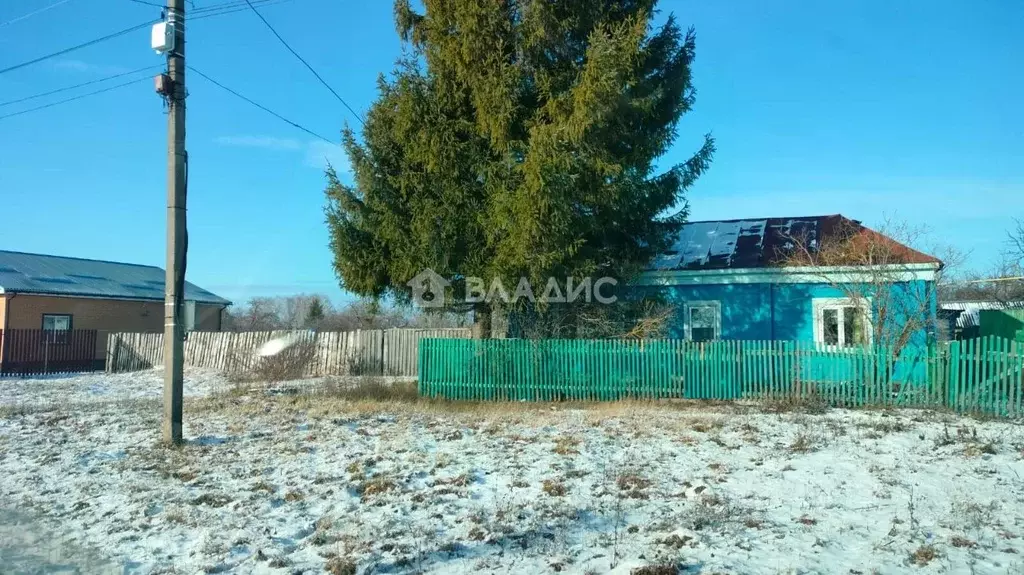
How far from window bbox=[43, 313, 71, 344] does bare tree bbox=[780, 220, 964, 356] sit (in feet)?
82.5

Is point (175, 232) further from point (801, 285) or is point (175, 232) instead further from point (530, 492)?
point (801, 285)

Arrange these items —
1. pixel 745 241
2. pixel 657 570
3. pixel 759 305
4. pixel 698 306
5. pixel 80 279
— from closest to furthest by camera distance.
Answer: pixel 657 570
pixel 759 305
pixel 698 306
pixel 745 241
pixel 80 279

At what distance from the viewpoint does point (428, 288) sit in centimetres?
1555

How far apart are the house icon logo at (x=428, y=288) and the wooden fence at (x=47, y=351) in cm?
1722

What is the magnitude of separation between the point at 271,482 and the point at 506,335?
30.9 feet

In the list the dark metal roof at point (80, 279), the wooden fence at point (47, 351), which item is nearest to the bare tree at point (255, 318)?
the dark metal roof at point (80, 279)

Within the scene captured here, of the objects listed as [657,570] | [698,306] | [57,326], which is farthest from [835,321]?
[57,326]

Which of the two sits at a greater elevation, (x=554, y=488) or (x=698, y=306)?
(x=698, y=306)

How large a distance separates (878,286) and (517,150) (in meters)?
7.85

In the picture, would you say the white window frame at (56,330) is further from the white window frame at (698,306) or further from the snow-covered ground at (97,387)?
the white window frame at (698,306)

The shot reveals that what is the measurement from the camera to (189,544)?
598 centimetres

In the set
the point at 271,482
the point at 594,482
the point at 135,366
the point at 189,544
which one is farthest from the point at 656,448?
the point at 135,366

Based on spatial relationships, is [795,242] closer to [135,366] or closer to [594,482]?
[594,482]

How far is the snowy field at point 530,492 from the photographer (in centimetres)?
562
